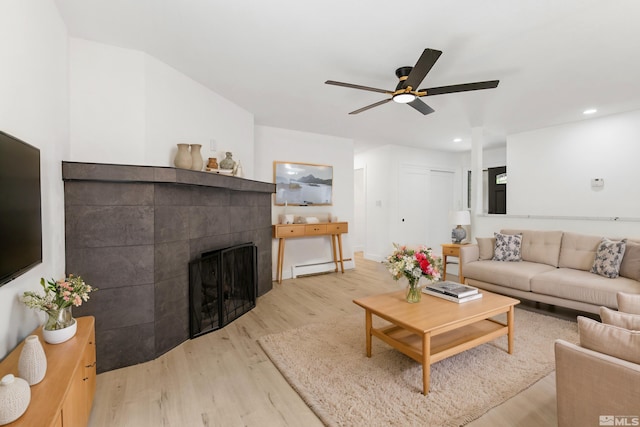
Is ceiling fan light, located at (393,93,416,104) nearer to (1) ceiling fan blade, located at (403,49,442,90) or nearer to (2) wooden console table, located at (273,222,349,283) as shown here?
(1) ceiling fan blade, located at (403,49,442,90)

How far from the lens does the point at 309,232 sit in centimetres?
490

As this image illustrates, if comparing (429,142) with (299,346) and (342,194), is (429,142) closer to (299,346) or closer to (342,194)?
(342,194)

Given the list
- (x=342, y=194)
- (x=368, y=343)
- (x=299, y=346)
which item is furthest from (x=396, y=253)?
(x=342, y=194)

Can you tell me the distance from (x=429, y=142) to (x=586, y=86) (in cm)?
290

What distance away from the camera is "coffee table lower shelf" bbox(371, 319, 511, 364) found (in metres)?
2.05

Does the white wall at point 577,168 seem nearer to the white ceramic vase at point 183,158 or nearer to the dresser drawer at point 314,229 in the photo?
the dresser drawer at point 314,229

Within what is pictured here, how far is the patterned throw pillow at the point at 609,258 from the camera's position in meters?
3.08

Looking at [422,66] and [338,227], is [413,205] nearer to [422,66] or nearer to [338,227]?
[338,227]

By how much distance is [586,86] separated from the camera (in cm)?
330

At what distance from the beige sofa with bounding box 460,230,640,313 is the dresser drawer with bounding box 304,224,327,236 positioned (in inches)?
82.5

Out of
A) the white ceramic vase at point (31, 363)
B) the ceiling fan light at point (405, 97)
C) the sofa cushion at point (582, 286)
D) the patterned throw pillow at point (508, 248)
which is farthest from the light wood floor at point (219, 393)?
→ the ceiling fan light at point (405, 97)

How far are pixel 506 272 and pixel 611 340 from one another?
8.09 feet

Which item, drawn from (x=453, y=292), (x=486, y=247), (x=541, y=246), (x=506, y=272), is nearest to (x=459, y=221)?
(x=486, y=247)

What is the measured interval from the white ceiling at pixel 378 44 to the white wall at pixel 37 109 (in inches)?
14.1
